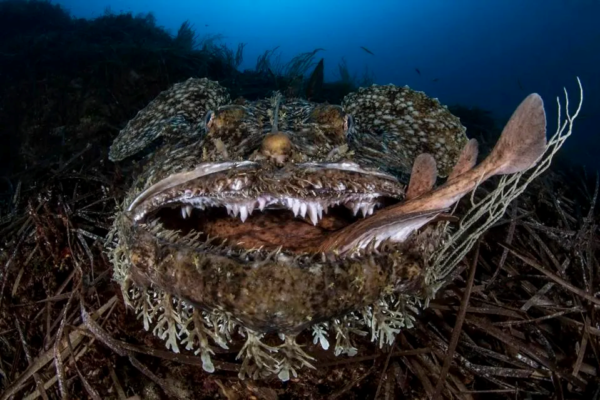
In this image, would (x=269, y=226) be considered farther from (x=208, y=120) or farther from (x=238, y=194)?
(x=208, y=120)

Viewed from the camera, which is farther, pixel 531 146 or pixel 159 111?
pixel 159 111

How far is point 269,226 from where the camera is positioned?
8.97 feet

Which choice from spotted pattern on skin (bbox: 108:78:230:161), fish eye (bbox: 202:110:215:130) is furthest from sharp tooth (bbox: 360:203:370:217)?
spotted pattern on skin (bbox: 108:78:230:161)

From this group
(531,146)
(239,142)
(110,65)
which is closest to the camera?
(531,146)

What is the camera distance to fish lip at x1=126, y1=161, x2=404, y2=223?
2.21m

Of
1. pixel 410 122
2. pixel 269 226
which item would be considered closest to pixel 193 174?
pixel 269 226

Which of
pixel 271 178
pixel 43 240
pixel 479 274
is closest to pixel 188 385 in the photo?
pixel 271 178

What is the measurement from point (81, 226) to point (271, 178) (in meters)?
2.74

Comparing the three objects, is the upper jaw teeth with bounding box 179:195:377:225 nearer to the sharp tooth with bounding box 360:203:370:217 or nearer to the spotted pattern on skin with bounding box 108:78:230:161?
the sharp tooth with bounding box 360:203:370:217

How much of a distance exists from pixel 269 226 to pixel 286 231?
0.40 feet

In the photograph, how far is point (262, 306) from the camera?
1.74m

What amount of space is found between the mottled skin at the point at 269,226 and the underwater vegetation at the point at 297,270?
10 mm

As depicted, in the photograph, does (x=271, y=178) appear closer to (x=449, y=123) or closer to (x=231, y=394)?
(x=231, y=394)

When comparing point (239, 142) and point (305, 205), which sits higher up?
point (239, 142)
